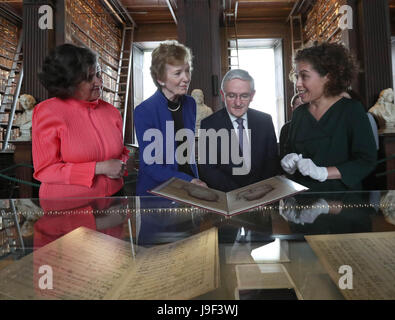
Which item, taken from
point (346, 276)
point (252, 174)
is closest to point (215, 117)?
point (252, 174)

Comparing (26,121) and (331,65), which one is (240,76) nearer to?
(331,65)

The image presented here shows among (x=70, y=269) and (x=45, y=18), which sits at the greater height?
(x=45, y=18)

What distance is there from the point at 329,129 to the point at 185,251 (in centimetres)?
113

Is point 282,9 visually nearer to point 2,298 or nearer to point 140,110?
point 140,110

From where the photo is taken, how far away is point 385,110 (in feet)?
17.9

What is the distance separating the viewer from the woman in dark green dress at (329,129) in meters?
1.48

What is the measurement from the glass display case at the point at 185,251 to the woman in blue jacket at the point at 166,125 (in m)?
0.51

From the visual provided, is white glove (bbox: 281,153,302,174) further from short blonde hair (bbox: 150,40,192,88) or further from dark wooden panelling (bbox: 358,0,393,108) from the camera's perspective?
dark wooden panelling (bbox: 358,0,393,108)

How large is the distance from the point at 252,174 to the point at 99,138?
767 mm

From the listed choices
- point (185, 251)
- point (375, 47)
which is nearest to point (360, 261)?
point (185, 251)

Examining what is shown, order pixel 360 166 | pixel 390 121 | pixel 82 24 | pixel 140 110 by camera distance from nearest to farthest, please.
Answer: pixel 360 166, pixel 140 110, pixel 390 121, pixel 82 24

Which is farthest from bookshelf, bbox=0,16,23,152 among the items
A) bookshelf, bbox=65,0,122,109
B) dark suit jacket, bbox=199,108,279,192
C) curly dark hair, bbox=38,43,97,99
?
dark suit jacket, bbox=199,108,279,192

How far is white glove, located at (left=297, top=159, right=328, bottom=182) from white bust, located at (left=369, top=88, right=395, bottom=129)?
4.56 meters

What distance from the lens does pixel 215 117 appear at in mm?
1756
